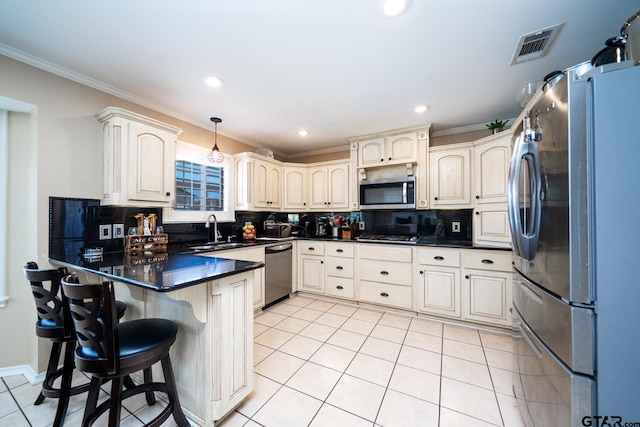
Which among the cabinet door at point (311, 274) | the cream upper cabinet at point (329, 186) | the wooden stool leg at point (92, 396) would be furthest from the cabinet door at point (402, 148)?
the wooden stool leg at point (92, 396)

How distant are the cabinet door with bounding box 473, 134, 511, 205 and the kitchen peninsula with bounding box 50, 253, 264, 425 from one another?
265cm

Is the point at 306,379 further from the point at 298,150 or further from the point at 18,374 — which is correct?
the point at 298,150

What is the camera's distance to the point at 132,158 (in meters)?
2.08

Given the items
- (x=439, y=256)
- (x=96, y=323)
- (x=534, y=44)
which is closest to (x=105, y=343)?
(x=96, y=323)

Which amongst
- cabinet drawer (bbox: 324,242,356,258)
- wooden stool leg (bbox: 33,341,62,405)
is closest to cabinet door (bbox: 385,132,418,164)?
cabinet drawer (bbox: 324,242,356,258)

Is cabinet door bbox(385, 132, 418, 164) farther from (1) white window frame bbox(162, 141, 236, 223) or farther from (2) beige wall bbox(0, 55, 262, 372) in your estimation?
(2) beige wall bbox(0, 55, 262, 372)

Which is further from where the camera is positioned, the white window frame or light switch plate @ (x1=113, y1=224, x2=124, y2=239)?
the white window frame

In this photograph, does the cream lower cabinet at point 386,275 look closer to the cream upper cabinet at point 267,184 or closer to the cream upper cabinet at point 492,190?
the cream upper cabinet at point 492,190

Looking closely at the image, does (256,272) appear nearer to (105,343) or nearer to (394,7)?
(105,343)

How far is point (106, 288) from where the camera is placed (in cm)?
99

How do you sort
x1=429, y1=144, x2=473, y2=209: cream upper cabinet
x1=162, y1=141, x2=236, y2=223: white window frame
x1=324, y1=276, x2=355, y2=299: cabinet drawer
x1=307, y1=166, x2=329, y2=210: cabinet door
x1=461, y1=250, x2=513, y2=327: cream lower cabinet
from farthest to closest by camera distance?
x1=307, y1=166, x2=329, y2=210: cabinet door, x1=324, y1=276, x2=355, y2=299: cabinet drawer, x1=429, y1=144, x2=473, y2=209: cream upper cabinet, x1=162, y1=141, x2=236, y2=223: white window frame, x1=461, y1=250, x2=513, y2=327: cream lower cabinet

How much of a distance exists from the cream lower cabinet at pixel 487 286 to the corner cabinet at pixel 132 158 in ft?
11.0

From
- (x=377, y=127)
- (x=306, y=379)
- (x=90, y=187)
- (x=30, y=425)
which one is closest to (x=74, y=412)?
(x=30, y=425)

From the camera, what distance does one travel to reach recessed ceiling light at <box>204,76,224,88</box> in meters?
2.01
